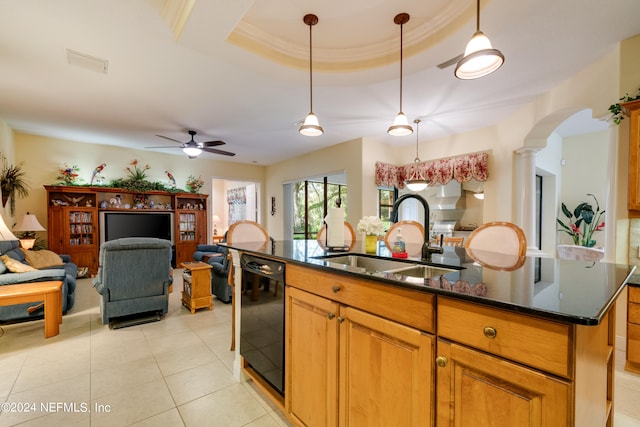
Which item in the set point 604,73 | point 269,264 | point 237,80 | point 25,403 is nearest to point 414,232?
point 269,264

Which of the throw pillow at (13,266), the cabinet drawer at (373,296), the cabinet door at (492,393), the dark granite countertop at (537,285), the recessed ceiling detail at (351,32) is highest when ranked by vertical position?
the recessed ceiling detail at (351,32)

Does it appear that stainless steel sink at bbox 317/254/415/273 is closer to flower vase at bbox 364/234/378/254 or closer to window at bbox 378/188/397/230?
flower vase at bbox 364/234/378/254

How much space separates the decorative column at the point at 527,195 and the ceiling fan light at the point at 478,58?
2908 mm

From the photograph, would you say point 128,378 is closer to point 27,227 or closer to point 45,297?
point 45,297

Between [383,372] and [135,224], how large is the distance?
6706 millimetres

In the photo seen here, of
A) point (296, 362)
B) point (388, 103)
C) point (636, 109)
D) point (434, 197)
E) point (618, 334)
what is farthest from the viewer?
point (434, 197)

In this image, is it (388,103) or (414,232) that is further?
(388,103)

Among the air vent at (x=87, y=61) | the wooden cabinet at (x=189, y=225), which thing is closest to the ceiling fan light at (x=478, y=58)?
the air vent at (x=87, y=61)

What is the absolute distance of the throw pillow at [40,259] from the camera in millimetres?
3906

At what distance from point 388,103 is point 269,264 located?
300 cm

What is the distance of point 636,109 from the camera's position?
87.4 inches

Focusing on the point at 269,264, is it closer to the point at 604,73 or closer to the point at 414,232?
the point at 414,232

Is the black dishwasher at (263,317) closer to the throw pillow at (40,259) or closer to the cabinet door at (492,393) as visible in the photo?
the cabinet door at (492,393)

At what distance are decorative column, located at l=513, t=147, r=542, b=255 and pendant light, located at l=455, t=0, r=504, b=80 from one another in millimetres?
2909
